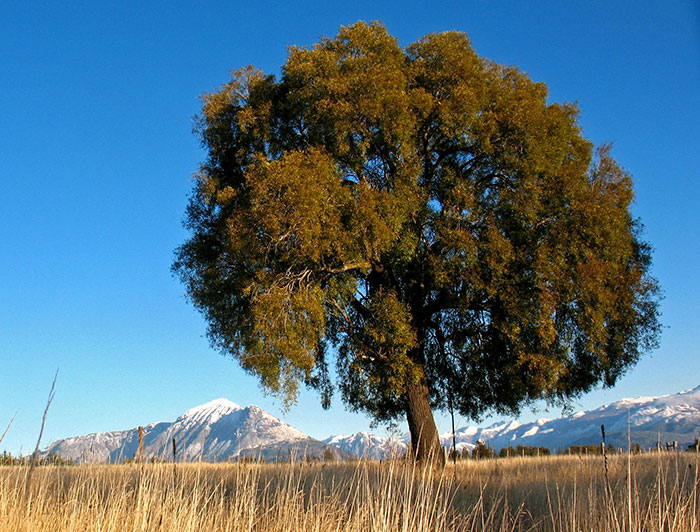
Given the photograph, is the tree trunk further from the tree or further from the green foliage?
the green foliage

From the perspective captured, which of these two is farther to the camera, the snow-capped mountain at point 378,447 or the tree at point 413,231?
the tree at point 413,231

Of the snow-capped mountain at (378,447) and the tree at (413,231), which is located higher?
the tree at (413,231)

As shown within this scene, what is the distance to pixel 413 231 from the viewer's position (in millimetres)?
14633

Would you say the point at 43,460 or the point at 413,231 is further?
the point at 413,231

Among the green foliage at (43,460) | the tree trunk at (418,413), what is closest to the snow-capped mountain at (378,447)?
the green foliage at (43,460)

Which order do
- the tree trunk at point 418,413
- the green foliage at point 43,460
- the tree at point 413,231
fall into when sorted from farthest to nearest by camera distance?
the tree trunk at point 418,413, the tree at point 413,231, the green foliage at point 43,460

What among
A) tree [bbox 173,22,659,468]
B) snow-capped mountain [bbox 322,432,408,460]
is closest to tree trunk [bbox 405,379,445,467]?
tree [bbox 173,22,659,468]

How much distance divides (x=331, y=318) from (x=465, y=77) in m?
7.49

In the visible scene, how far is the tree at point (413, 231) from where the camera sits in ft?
42.8

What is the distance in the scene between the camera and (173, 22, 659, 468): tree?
13.0 meters

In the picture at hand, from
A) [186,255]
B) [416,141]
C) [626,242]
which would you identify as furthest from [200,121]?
[626,242]

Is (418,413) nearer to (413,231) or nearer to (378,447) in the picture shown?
(413,231)

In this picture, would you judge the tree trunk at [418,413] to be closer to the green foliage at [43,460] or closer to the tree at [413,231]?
the tree at [413,231]

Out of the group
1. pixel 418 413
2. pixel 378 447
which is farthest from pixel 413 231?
pixel 378 447
